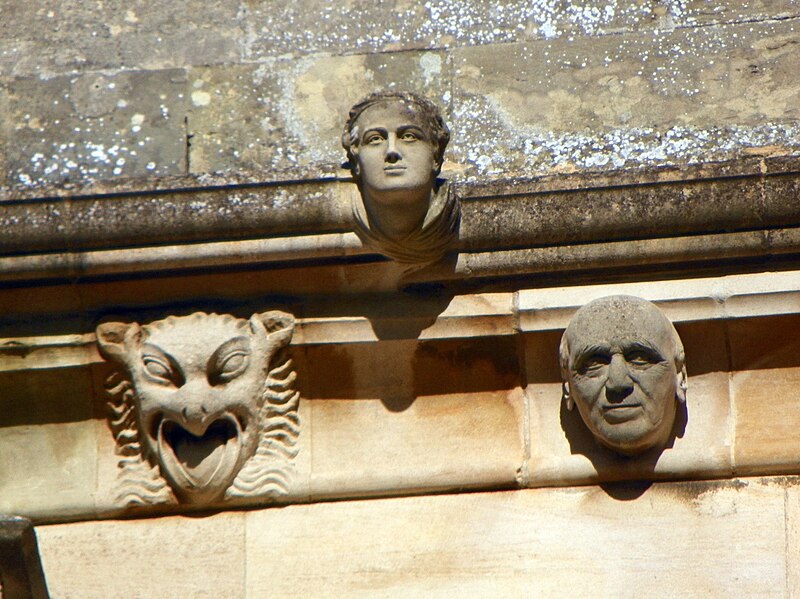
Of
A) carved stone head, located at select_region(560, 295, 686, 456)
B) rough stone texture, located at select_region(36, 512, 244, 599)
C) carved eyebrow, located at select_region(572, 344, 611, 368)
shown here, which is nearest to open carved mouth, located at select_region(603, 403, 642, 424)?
carved stone head, located at select_region(560, 295, 686, 456)

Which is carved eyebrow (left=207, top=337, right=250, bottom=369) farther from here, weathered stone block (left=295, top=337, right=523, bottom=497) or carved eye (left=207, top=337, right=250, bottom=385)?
weathered stone block (left=295, top=337, right=523, bottom=497)

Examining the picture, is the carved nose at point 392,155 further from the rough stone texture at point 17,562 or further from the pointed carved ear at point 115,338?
the rough stone texture at point 17,562

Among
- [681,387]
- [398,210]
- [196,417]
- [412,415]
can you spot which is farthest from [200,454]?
[681,387]

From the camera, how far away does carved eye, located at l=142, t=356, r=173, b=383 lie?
4.52 meters

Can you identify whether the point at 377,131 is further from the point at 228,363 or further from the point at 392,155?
the point at 228,363

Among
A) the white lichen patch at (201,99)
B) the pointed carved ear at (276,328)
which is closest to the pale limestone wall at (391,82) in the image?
the white lichen patch at (201,99)

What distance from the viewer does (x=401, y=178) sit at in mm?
4340

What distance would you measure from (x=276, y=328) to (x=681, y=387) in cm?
90

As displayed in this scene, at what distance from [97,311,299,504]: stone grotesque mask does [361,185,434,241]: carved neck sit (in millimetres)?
332

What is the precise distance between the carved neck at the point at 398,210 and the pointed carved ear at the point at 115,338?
2.02 feet

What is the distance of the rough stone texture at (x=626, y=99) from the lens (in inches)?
191

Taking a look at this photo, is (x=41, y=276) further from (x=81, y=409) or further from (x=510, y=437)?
(x=510, y=437)

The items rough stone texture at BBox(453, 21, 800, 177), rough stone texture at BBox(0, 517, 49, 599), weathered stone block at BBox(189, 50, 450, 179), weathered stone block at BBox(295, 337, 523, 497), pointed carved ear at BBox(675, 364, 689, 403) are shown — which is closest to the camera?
rough stone texture at BBox(0, 517, 49, 599)

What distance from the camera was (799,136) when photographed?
4.79 meters
